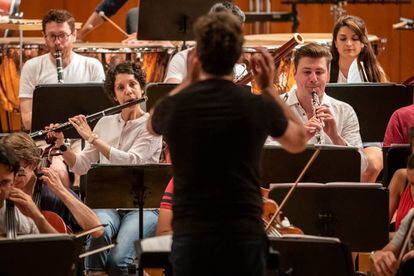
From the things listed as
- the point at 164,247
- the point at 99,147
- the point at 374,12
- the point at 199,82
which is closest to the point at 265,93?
the point at 199,82

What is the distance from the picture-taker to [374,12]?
12070 millimetres

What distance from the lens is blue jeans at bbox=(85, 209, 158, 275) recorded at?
5.77 meters

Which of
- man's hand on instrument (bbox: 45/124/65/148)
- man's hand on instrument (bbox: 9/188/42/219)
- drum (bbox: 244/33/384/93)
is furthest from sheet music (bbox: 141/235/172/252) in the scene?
drum (bbox: 244/33/384/93)

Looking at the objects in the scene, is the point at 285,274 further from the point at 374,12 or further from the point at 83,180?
the point at 374,12

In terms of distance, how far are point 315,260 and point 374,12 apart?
8137 millimetres

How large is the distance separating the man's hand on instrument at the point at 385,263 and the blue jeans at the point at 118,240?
5.02 ft

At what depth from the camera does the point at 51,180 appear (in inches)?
205

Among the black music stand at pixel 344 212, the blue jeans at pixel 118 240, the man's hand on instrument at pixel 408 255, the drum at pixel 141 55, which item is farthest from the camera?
the drum at pixel 141 55

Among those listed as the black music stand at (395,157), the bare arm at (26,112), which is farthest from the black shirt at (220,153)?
the bare arm at (26,112)

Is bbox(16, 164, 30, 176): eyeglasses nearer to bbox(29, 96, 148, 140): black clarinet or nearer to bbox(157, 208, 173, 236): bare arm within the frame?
bbox(157, 208, 173, 236): bare arm

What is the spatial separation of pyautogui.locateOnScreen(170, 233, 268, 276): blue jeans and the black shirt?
3 centimetres

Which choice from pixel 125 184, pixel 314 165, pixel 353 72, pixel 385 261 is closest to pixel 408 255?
pixel 385 261

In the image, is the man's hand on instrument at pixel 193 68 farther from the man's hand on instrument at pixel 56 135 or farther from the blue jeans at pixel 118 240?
the man's hand on instrument at pixel 56 135

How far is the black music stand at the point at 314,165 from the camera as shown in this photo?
5246 mm
